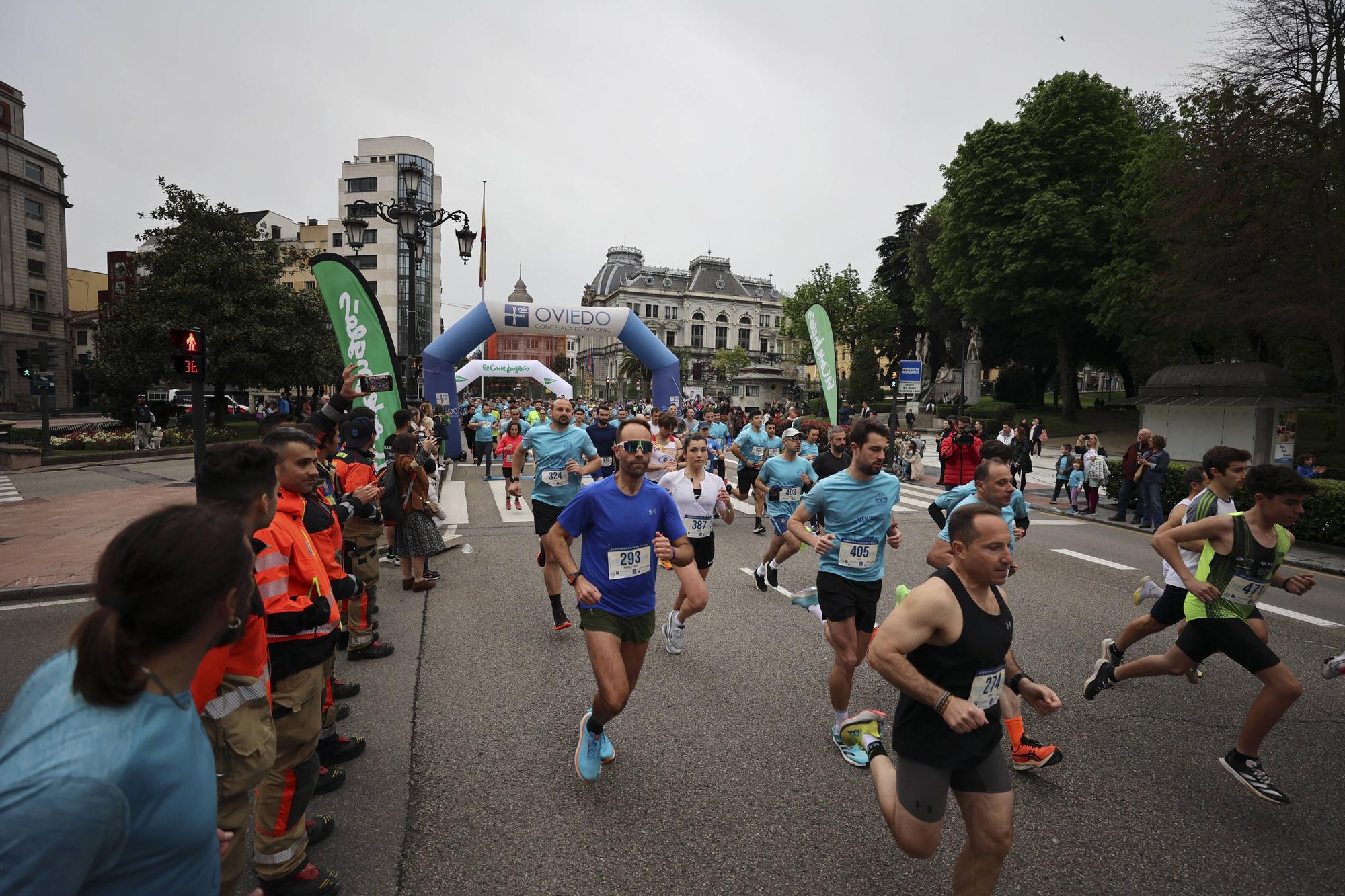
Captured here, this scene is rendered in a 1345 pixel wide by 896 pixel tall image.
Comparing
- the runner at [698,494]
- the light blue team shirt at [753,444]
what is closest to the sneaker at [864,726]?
the runner at [698,494]

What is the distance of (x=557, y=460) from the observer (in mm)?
7297

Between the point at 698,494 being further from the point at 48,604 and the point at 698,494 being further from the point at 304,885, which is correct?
the point at 48,604

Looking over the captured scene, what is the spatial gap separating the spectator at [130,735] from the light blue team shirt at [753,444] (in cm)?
1035

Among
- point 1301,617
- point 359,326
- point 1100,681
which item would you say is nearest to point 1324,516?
point 1301,617

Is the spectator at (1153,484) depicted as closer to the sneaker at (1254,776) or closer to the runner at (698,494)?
the runner at (698,494)

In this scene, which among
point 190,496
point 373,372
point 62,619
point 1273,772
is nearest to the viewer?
point 1273,772

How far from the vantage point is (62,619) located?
22.2 ft

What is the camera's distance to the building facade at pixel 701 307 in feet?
343

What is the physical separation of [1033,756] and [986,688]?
1.75 metres

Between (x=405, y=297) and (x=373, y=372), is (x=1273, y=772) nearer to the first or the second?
(x=373, y=372)

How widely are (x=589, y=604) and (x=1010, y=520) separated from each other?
3.57m

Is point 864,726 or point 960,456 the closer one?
point 864,726

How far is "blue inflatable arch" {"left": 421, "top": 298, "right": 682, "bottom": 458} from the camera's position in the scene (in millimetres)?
20516

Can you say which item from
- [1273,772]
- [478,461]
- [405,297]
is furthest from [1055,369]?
[405,297]
